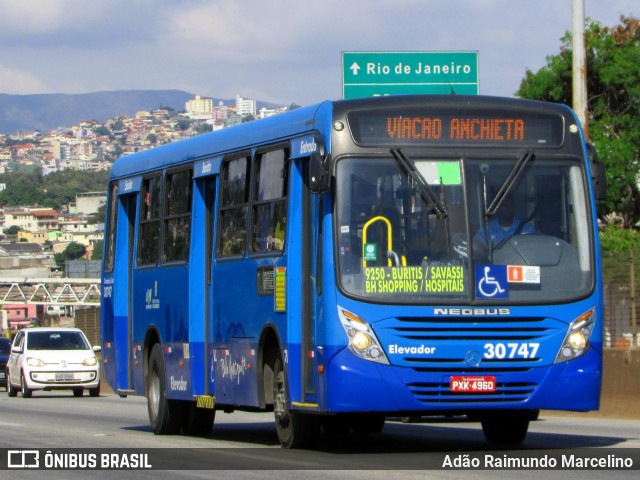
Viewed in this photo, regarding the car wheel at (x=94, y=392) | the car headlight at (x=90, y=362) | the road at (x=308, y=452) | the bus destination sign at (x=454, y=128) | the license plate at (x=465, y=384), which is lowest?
the road at (x=308, y=452)

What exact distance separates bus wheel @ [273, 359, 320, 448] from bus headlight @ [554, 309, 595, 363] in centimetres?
242

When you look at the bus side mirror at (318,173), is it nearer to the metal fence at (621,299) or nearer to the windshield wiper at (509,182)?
the windshield wiper at (509,182)

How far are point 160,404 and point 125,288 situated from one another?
218 cm

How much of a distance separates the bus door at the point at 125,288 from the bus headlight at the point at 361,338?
21.3 feet

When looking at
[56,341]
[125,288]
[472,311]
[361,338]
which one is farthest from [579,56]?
[56,341]

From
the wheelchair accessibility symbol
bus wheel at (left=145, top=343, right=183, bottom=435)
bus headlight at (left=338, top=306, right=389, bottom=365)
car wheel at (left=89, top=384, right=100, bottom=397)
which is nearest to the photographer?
bus headlight at (left=338, top=306, right=389, bottom=365)

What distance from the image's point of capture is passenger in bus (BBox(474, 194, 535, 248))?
13203 millimetres

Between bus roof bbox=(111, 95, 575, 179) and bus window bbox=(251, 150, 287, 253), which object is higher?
bus roof bbox=(111, 95, 575, 179)

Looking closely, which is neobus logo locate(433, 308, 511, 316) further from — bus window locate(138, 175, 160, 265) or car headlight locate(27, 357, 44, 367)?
car headlight locate(27, 357, 44, 367)

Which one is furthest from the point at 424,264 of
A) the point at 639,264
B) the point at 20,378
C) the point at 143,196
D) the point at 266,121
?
the point at 20,378

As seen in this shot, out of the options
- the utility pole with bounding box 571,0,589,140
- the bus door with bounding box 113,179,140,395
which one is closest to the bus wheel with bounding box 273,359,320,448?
the bus door with bounding box 113,179,140,395

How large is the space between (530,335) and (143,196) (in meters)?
6.92

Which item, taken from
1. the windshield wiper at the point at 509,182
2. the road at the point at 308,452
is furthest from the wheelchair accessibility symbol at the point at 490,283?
the road at the point at 308,452

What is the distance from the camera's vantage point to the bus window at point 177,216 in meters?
16.9
